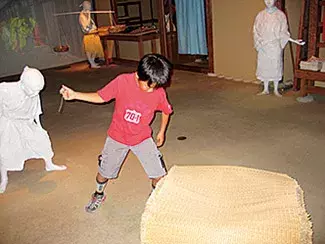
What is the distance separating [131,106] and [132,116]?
0.06m

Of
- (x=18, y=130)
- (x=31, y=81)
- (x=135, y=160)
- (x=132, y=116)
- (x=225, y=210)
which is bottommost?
(x=135, y=160)

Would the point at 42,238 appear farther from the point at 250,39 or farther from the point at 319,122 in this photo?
the point at 250,39

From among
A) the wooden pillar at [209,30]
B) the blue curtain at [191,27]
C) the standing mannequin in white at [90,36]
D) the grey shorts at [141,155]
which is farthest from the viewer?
the standing mannequin in white at [90,36]

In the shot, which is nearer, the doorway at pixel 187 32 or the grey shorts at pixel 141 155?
the grey shorts at pixel 141 155

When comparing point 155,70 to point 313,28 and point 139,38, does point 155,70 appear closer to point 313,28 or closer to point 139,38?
point 313,28

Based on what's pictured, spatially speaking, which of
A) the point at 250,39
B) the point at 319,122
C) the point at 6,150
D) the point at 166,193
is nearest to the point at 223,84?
the point at 250,39

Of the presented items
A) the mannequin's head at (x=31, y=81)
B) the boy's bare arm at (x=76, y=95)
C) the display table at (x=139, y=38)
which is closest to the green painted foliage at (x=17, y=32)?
the display table at (x=139, y=38)

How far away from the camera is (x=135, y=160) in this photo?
124 inches

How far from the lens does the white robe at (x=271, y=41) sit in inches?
171

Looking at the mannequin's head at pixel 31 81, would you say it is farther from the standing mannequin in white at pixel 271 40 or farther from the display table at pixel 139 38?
Result: the display table at pixel 139 38

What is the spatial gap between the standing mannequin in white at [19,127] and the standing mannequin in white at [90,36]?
446 centimetres

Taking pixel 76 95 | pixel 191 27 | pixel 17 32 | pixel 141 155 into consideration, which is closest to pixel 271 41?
pixel 191 27

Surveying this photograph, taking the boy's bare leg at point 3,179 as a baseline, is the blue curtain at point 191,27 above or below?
above

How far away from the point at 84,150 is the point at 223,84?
250 cm
